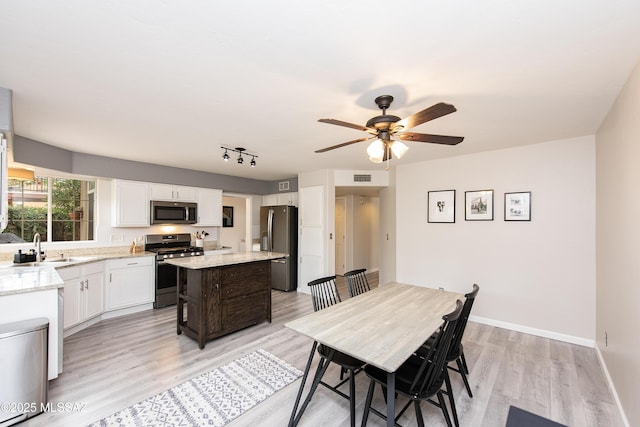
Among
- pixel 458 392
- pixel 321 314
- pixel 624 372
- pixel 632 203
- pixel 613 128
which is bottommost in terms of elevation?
pixel 458 392

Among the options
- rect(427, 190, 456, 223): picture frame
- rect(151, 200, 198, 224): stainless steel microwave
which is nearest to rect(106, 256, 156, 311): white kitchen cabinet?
rect(151, 200, 198, 224): stainless steel microwave

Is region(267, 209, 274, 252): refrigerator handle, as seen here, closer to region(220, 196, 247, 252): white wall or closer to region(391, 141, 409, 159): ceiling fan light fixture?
region(220, 196, 247, 252): white wall

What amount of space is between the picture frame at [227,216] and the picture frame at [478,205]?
5.76m

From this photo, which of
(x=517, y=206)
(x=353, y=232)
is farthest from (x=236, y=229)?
(x=517, y=206)

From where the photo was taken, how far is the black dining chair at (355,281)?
275 cm

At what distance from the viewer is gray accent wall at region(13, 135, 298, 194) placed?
3.20 metres

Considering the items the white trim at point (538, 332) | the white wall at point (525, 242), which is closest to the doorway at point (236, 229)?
the white wall at point (525, 242)

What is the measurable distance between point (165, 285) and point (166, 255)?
0.48 m

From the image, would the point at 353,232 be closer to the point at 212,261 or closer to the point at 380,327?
the point at 212,261

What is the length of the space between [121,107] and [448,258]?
A: 4.26m

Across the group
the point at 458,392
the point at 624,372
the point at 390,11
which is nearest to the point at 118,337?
the point at 458,392

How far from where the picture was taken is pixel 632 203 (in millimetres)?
1830

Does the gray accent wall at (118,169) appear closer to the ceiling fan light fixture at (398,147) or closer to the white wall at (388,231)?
the white wall at (388,231)

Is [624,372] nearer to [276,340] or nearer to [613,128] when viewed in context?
[613,128]
